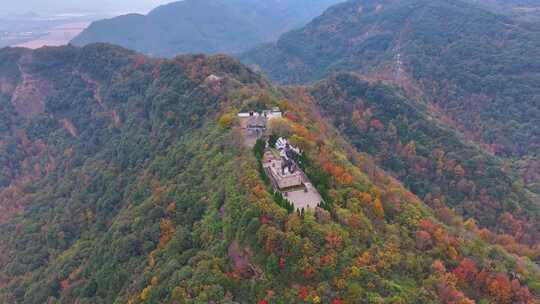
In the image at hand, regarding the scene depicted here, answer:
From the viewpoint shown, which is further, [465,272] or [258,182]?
[258,182]

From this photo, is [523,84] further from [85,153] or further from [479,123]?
[85,153]

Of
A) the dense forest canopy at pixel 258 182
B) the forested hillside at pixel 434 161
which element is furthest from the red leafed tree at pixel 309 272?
the forested hillside at pixel 434 161

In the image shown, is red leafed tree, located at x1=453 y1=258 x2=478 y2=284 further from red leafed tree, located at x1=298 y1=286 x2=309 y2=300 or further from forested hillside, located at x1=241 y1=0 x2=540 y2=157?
forested hillside, located at x1=241 y1=0 x2=540 y2=157

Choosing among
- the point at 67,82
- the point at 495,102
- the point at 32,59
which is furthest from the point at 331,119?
the point at 32,59

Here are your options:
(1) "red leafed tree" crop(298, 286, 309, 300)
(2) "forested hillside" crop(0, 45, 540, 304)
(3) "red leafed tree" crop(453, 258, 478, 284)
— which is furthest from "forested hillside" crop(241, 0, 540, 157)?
(1) "red leafed tree" crop(298, 286, 309, 300)

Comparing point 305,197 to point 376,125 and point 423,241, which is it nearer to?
point 423,241

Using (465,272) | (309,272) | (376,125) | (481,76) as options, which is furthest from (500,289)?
(481,76)

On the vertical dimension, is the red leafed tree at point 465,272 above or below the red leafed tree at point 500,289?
above

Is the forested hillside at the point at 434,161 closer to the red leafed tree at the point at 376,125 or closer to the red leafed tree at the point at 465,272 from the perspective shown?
the red leafed tree at the point at 376,125
